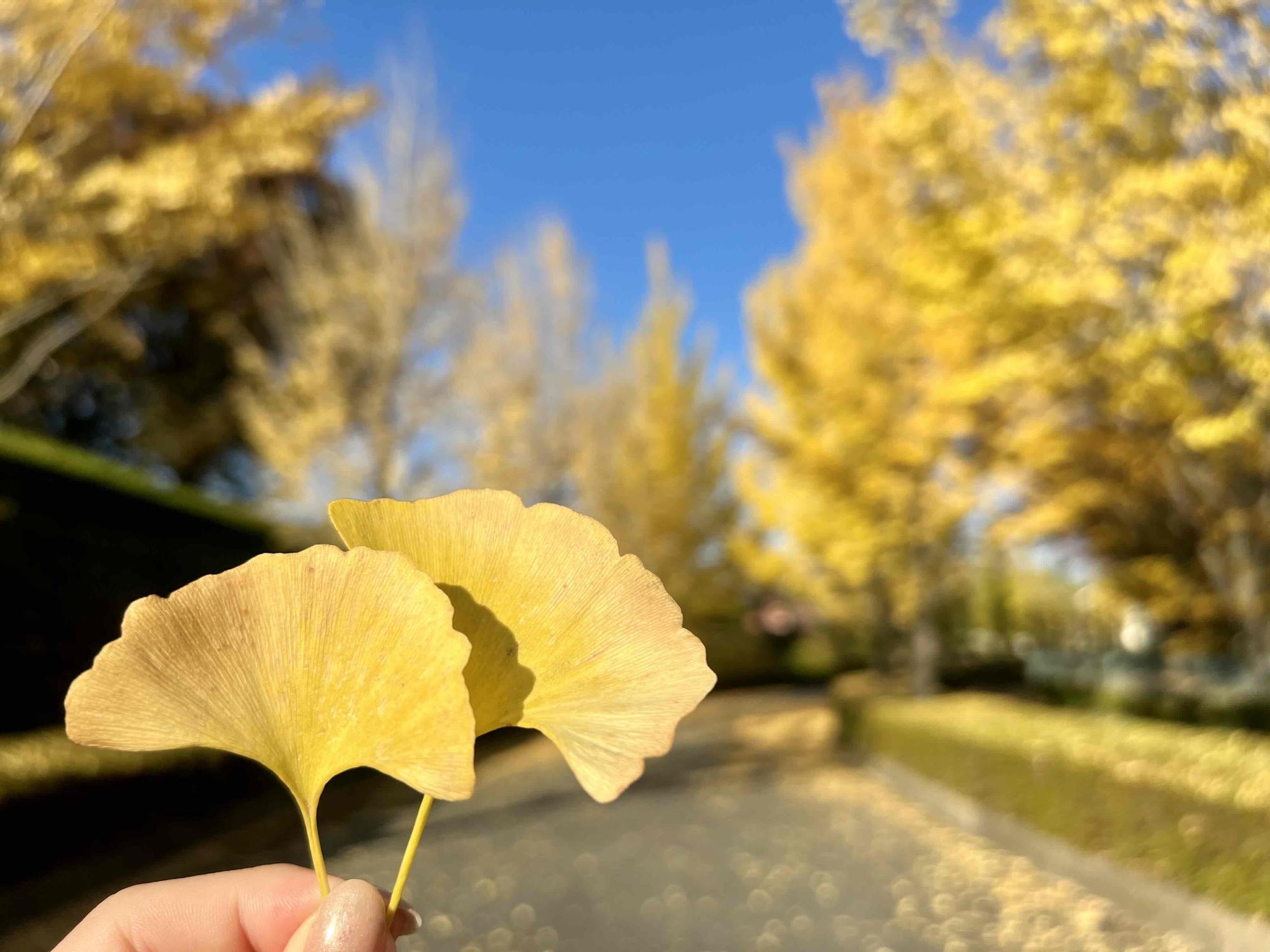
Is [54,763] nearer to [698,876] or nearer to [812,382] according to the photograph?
[698,876]

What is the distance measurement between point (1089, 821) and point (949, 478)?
19.8 feet

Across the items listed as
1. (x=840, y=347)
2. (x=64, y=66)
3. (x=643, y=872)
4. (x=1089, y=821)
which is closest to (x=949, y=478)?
(x=840, y=347)

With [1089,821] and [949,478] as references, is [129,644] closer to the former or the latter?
[1089,821]

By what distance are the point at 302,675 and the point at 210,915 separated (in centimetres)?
44

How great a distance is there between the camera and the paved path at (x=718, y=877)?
4043mm

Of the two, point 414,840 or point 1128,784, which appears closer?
point 414,840

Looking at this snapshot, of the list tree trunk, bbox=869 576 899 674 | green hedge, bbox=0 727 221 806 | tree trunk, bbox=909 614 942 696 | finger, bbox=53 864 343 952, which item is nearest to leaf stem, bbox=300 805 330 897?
finger, bbox=53 864 343 952

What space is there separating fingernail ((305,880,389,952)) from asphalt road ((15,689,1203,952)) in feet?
7.00

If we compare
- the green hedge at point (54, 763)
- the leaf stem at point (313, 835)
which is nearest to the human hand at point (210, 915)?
the leaf stem at point (313, 835)

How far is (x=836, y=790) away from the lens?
8.53 meters

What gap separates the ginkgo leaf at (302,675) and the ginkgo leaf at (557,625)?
0.13 ft

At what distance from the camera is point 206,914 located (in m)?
0.77

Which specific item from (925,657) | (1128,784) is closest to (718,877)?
(1128,784)

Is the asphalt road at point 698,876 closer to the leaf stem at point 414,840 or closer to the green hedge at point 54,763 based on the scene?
the green hedge at point 54,763
